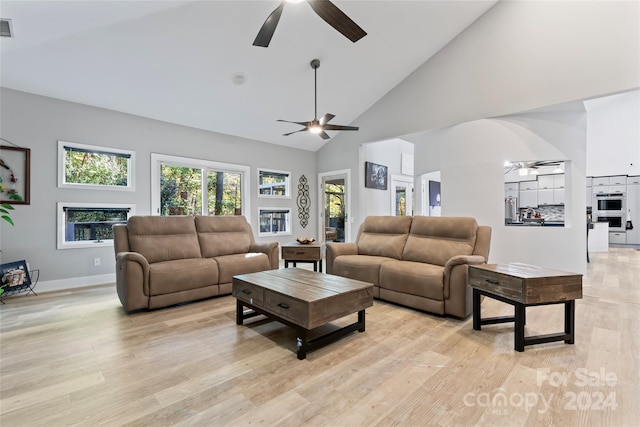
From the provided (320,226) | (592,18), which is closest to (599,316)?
(592,18)

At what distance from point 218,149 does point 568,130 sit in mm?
5840

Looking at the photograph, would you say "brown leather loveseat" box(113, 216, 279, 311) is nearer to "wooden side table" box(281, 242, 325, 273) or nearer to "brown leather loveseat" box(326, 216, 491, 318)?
"wooden side table" box(281, 242, 325, 273)

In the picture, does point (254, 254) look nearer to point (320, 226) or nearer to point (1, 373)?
point (1, 373)

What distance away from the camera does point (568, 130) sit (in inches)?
164

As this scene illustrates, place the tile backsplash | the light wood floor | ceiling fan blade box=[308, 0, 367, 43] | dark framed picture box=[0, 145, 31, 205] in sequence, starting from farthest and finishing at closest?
the tile backsplash
dark framed picture box=[0, 145, 31, 205]
ceiling fan blade box=[308, 0, 367, 43]
the light wood floor

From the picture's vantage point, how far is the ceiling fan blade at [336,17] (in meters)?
2.05

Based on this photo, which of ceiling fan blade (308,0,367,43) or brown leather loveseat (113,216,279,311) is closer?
ceiling fan blade (308,0,367,43)

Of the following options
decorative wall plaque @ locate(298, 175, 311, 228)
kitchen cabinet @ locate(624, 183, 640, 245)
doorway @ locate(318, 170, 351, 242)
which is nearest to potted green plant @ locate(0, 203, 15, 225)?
decorative wall plaque @ locate(298, 175, 311, 228)

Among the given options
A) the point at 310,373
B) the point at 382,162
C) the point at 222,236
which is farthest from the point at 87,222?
the point at 382,162

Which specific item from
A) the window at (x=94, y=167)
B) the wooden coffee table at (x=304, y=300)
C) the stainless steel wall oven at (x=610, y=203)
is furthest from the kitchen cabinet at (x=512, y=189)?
the window at (x=94, y=167)

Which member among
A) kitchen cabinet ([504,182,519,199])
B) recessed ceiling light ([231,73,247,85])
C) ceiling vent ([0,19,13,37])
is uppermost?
recessed ceiling light ([231,73,247,85])

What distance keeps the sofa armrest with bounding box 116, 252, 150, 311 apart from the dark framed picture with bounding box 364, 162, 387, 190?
4.56 metres

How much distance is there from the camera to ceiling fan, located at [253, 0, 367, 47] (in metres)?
2.07

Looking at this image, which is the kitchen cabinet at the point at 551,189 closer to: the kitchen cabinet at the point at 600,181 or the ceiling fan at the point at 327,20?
the kitchen cabinet at the point at 600,181
